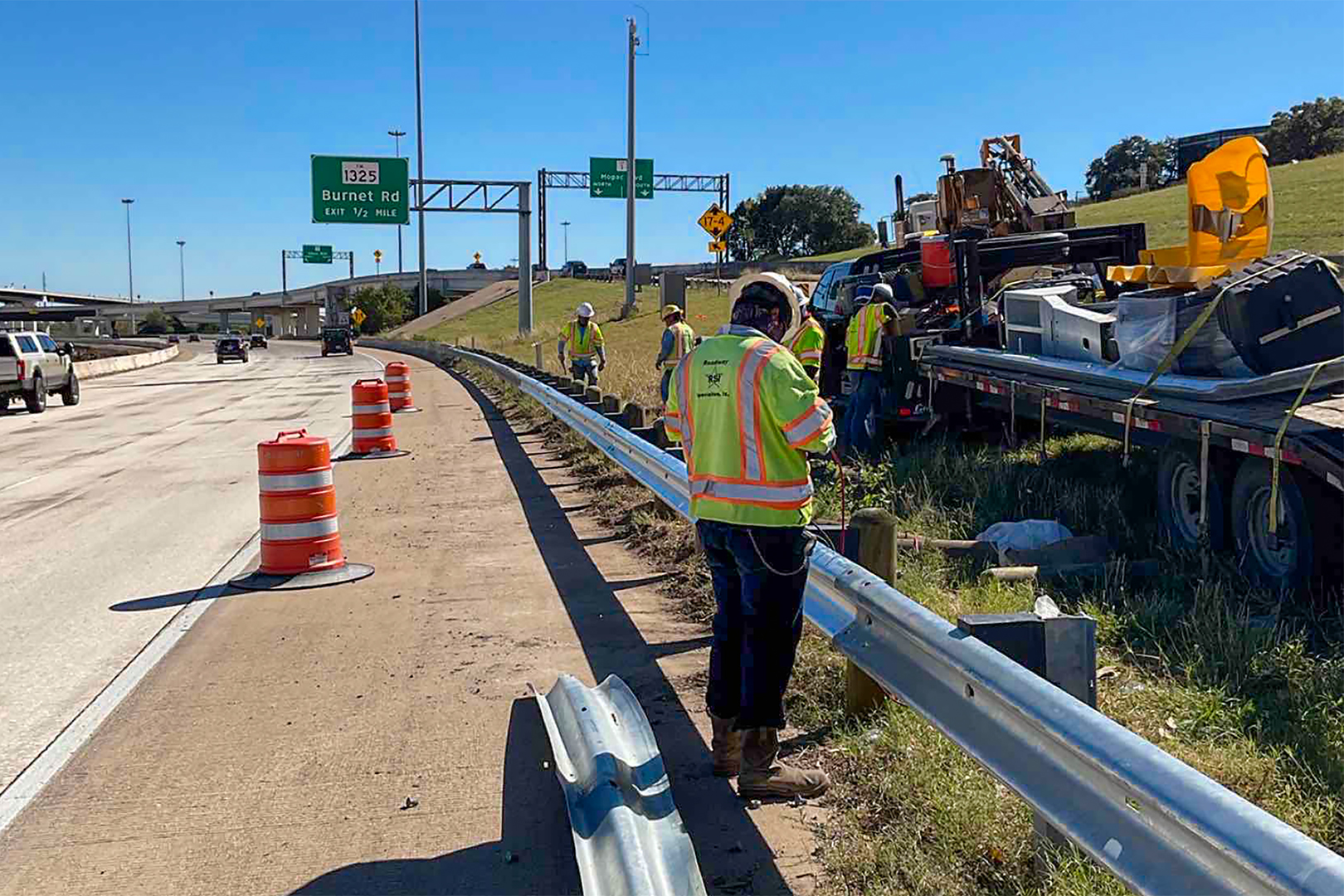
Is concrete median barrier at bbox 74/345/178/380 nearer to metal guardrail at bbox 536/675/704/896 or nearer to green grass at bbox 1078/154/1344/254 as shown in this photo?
green grass at bbox 1078/154/1344/254

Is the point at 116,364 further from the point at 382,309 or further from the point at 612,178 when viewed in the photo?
the point at 382,309

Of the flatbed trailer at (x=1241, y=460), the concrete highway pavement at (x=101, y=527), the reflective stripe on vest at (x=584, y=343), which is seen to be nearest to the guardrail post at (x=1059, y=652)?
the flatbed trailer at (x=1241, y=460)

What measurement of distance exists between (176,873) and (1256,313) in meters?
6.40

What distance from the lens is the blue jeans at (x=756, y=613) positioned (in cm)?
454

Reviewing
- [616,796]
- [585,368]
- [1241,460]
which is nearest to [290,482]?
[616,796]

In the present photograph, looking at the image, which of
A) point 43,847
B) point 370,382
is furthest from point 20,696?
point 370,382

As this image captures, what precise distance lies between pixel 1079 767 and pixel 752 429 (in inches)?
72.0

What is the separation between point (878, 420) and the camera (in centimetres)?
1241

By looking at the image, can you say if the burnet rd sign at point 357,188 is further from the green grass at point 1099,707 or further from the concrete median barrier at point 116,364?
the green grass at point 1099,707

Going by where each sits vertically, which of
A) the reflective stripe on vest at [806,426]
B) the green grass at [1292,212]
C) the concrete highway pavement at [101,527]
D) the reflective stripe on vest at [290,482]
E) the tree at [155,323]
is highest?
the green grass at [1292,212]

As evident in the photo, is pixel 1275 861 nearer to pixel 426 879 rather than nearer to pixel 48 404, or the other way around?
pixel 426 879

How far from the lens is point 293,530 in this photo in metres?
8.84

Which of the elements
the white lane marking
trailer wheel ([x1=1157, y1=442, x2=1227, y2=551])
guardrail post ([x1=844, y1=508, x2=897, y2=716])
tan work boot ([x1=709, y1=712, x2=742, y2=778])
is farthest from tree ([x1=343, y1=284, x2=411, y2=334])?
tan work boot ([x1=709, y1=712, x2=742, y2=778])

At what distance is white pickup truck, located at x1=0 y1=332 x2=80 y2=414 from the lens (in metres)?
25.8
